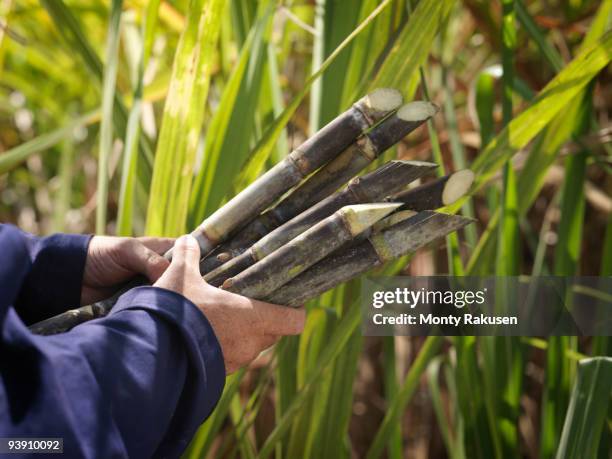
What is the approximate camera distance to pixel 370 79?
66 centimetres

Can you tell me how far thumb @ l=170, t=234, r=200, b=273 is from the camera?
0.51 metres

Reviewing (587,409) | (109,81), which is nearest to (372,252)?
(587,409)

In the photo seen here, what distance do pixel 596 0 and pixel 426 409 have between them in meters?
0.67

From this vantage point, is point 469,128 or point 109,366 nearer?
point 109,366

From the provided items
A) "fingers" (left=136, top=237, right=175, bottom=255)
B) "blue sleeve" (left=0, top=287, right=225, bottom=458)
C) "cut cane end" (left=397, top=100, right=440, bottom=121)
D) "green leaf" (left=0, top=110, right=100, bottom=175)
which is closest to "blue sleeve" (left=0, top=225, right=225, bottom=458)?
"blue sleeve" (left=0, top=287, right=225, bottom=458)

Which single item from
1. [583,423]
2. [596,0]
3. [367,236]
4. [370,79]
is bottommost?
[583,423]

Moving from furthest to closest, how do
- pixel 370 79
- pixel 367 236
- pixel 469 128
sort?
1. pixel 469 128
2. pixel 370 79
3. pixel 367 236

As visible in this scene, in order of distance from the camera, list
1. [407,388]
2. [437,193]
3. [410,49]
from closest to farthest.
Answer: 1. [437,193]
2. [410,49]
3. [407,388]

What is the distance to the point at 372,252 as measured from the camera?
0.51 meters

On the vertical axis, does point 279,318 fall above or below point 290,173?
below

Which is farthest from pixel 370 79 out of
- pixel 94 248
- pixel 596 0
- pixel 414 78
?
pixel 596 0

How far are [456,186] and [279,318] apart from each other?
160mm

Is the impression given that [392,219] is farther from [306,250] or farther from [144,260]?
[144,260]

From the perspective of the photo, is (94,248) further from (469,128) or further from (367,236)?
(469,128)
